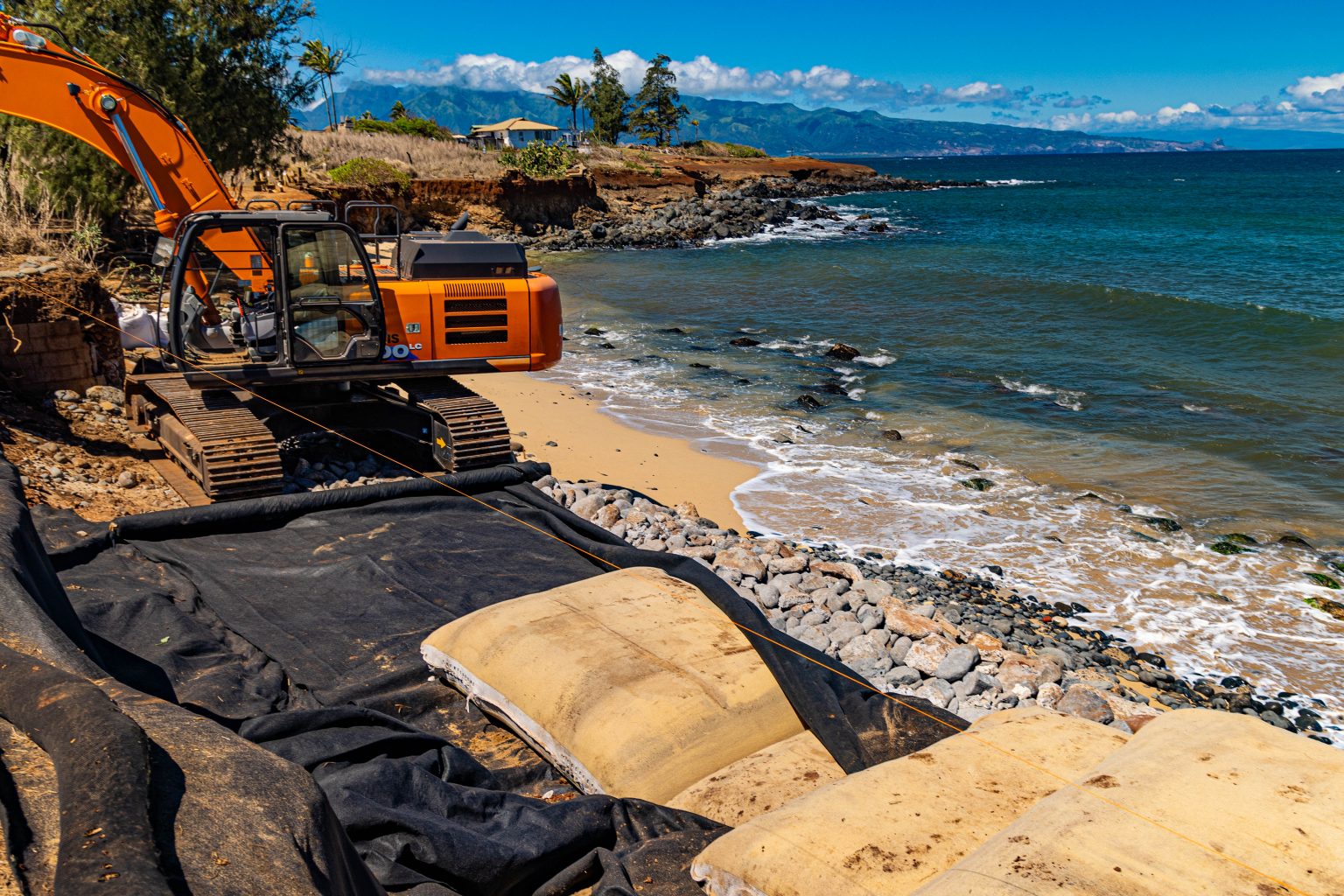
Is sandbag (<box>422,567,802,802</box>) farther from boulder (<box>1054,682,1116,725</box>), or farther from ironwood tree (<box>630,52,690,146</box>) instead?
ironwood tree (<box>630,52,690,146</box>)

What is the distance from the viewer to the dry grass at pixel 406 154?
37875 mm

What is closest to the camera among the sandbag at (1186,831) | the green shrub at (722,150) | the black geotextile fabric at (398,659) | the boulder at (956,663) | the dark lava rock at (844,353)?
the sandbag at (1186,831)

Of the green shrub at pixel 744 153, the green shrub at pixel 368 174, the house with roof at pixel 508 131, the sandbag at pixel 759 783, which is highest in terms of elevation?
the house with roof at pixel 508 131

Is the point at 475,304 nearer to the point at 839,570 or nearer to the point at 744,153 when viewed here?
the point at 839,570

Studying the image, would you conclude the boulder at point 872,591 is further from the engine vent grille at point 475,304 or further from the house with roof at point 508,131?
the house with roof at point 508,131

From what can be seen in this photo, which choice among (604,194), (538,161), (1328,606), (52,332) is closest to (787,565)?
(1328,606)

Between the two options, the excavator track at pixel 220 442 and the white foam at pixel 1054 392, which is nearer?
the excavator track at pixel 220 442

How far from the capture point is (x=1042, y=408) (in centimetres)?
1730

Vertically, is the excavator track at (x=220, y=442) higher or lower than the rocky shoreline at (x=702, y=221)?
lower

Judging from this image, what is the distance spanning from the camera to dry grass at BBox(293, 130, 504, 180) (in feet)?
124

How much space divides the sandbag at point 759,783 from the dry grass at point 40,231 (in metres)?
10.4

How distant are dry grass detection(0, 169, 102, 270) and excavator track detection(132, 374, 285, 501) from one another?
350 centimetres

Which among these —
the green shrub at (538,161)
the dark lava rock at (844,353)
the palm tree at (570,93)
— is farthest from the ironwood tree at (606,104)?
the dark lava rock at (844,353)

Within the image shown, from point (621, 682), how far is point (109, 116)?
8124mm
